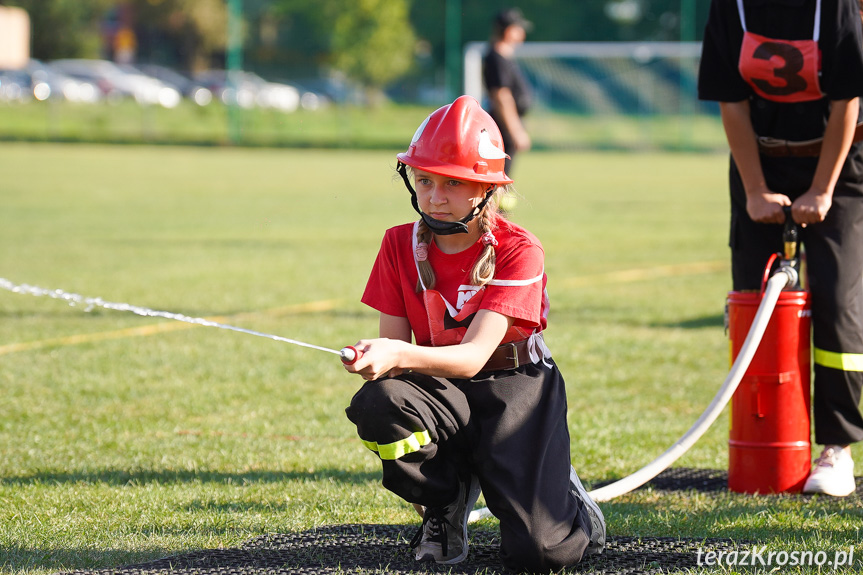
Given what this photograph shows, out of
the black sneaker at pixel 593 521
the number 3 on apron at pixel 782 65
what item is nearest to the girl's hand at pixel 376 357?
the black sneaker at pixel 593 521

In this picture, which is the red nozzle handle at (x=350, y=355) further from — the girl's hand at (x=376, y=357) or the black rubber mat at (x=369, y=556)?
the black rubber mat at (x=369, y=556)

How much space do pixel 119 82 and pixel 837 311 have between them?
5142cm

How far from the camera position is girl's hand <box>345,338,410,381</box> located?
2.76 m

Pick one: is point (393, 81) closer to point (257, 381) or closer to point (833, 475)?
point (257, 381)

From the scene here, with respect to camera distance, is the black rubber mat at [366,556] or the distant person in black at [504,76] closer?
the black rubber mat at [366,556]

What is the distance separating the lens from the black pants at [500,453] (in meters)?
3.04

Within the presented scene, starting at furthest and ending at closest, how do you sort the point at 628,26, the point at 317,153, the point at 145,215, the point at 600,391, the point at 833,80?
1. the point at 628,26
2. the point at 317,153
3. the point at 145,215
4. the point at 600,391
5. the point at 833,80

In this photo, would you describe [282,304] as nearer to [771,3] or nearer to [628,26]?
[771,3]

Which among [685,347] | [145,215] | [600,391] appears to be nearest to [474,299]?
[600,391]

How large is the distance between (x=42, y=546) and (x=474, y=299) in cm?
153

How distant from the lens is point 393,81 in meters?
38.3

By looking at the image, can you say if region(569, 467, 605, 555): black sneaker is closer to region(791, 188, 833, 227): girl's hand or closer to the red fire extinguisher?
the red fire extinguisher

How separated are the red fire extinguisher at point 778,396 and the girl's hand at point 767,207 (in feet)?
0.13

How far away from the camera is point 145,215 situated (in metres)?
16.1
